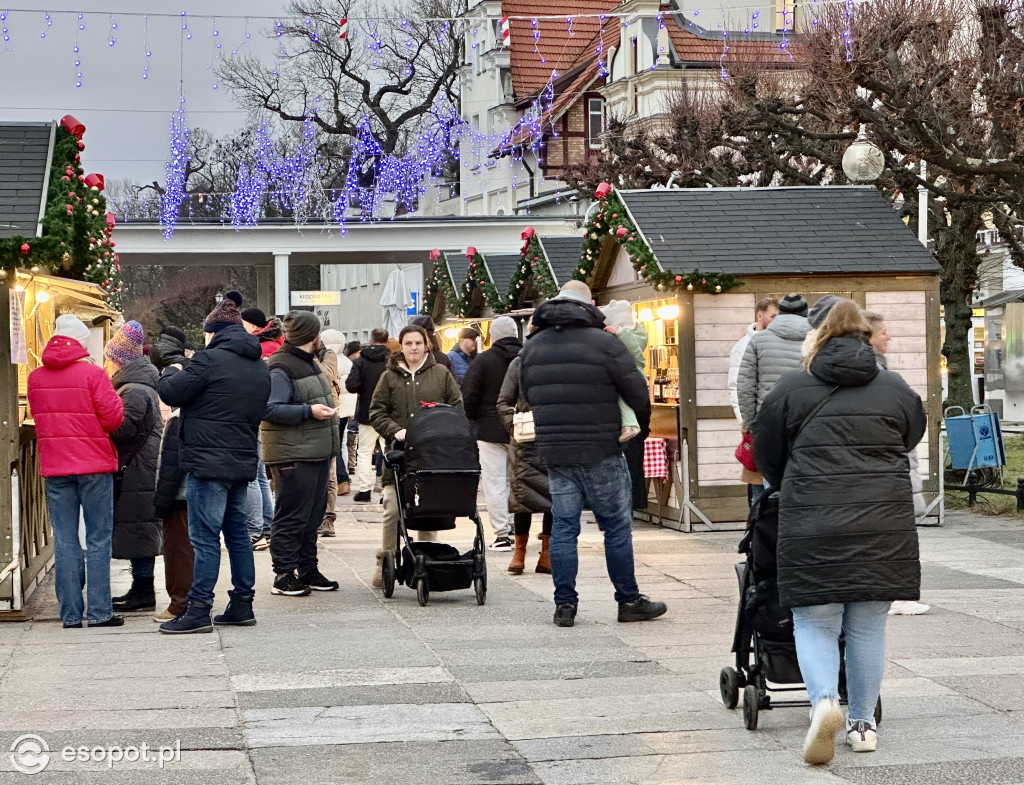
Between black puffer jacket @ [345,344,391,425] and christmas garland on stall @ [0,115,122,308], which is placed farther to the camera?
black puffer jacket @ [345,344,391,425]

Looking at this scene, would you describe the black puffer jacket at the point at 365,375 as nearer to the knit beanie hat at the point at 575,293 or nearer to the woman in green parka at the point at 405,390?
the woman in green parka at the point at 405,390

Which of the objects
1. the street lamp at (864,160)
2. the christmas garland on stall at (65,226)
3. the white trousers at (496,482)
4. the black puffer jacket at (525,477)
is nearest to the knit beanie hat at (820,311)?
the black puffer jacket at (525,477)

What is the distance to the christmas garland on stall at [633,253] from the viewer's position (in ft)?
48.3

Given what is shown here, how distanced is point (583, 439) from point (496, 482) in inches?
169

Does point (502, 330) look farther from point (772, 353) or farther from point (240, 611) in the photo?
point (240, 611)

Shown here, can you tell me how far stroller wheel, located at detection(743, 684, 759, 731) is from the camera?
21.5 ft

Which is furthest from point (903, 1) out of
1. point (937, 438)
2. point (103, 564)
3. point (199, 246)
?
point (199, 246)

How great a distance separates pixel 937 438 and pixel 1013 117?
184 inches

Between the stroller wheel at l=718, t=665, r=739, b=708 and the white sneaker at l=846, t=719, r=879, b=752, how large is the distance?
0.67 m

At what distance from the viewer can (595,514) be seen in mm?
9477

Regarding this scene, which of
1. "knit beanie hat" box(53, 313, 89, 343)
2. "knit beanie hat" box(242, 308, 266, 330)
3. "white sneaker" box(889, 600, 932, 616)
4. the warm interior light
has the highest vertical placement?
the warm interior light

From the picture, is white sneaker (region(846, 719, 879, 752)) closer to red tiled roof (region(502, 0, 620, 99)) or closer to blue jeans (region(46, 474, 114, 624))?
blue jeans (region(46, 474, 114, 624))

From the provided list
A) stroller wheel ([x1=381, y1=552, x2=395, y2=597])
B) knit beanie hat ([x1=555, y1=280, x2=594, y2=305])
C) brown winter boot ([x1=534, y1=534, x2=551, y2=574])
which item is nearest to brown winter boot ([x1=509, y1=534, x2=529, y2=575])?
brown winter boot ([x1=534, y1=534, x2=551, y2=574])

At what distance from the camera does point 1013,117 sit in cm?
1802
